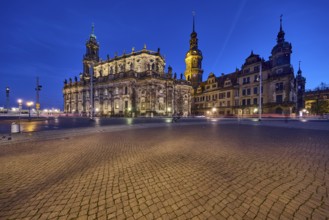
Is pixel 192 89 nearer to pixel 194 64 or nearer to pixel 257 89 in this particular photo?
pixel 194 64

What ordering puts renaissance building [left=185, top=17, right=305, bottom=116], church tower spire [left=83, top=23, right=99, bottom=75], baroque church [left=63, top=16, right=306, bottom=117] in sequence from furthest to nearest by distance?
1. church tower spire [left=83, top=23, right=99, bottom=75]
2. baroque church [left=63, top=16, right=306, bottom=117]
3. renaissance building [left=185, top=17, right=305, bottom=116]

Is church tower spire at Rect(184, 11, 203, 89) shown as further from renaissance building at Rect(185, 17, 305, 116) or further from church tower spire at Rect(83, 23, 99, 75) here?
church tower spire at Rect(83, 23, 99, 75)

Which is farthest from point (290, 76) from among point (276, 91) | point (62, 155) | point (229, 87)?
point (62, 155)

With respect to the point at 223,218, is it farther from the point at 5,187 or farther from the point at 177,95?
the point at 177,95

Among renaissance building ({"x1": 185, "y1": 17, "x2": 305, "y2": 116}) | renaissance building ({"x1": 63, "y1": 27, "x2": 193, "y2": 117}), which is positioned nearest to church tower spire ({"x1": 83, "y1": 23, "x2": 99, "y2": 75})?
renaissance building ({"x1": 63, "y1": 27, "x2": 193, "y2": 117})

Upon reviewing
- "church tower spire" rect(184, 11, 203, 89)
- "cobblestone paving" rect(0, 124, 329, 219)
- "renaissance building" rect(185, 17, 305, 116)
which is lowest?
"cobblestone paving" rect(0, 124, 329, 219)

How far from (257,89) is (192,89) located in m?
26.5

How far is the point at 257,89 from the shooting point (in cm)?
4119

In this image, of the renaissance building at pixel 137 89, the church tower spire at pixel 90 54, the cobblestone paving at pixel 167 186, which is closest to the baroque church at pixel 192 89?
the renaissance building at pixel 137 89

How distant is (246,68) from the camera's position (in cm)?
4406

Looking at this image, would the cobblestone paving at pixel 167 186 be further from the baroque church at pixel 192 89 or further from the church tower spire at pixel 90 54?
the church tower spire at pixel 90 54

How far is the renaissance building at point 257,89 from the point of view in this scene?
3718 cm

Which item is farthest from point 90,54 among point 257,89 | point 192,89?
point 257,89

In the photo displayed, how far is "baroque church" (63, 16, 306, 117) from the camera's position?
127 ft
